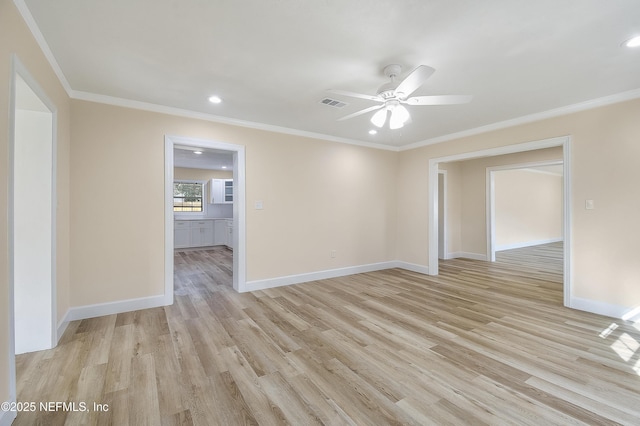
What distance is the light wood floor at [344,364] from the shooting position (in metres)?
1.65

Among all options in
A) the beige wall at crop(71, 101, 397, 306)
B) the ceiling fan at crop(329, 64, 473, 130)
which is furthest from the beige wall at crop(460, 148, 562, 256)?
the ceiling fan at crop(329, 64, 473, 130)

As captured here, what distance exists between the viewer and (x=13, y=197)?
161 centimetres

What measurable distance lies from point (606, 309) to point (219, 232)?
28.1 ft

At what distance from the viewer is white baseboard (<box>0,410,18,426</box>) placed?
57.2 inches

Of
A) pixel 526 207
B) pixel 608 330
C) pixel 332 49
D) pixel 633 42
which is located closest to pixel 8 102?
pixel 332 49

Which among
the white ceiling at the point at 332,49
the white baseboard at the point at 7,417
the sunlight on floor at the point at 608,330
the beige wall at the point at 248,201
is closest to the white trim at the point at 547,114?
the white ceiling at the point at 332,49

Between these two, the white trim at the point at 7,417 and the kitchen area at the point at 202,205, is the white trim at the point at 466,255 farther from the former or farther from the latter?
the white trim at the point at 7,417

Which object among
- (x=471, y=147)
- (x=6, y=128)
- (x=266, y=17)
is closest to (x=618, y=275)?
(x=471, y=147)

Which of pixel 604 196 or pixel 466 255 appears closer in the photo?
pixel 604 196

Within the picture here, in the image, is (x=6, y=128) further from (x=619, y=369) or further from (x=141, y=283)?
(x=619, y=369)

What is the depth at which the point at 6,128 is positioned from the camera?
1539 millimetres

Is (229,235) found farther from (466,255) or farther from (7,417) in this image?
(7,417)

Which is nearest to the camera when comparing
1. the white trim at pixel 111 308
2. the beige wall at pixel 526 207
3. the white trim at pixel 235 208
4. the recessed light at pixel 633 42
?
the recessed light at pixel 633 42

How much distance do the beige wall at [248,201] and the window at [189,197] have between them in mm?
5569
